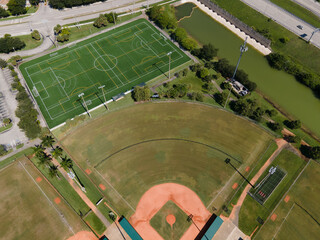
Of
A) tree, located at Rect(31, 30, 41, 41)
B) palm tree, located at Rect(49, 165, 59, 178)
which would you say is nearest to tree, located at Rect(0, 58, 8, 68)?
tree, located at Rect(31, 30, 41, 41)

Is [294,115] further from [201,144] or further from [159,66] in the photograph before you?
[159,66]

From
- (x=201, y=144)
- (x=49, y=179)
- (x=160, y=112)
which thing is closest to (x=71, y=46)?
(x=160, y=112)

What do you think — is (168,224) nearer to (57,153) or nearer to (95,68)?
(57,153)

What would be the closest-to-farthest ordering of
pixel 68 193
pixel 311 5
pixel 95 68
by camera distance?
pixel 68 193 → pixel 95 68 → pixel 311 5

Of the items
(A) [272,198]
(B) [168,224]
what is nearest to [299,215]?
(A) [272,198]

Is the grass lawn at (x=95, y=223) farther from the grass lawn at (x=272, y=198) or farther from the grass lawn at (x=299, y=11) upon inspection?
the grass lawn at (x=299, y=11)

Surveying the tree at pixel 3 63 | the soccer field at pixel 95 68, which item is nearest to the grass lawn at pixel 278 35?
the soccer field at pixel 95 68
